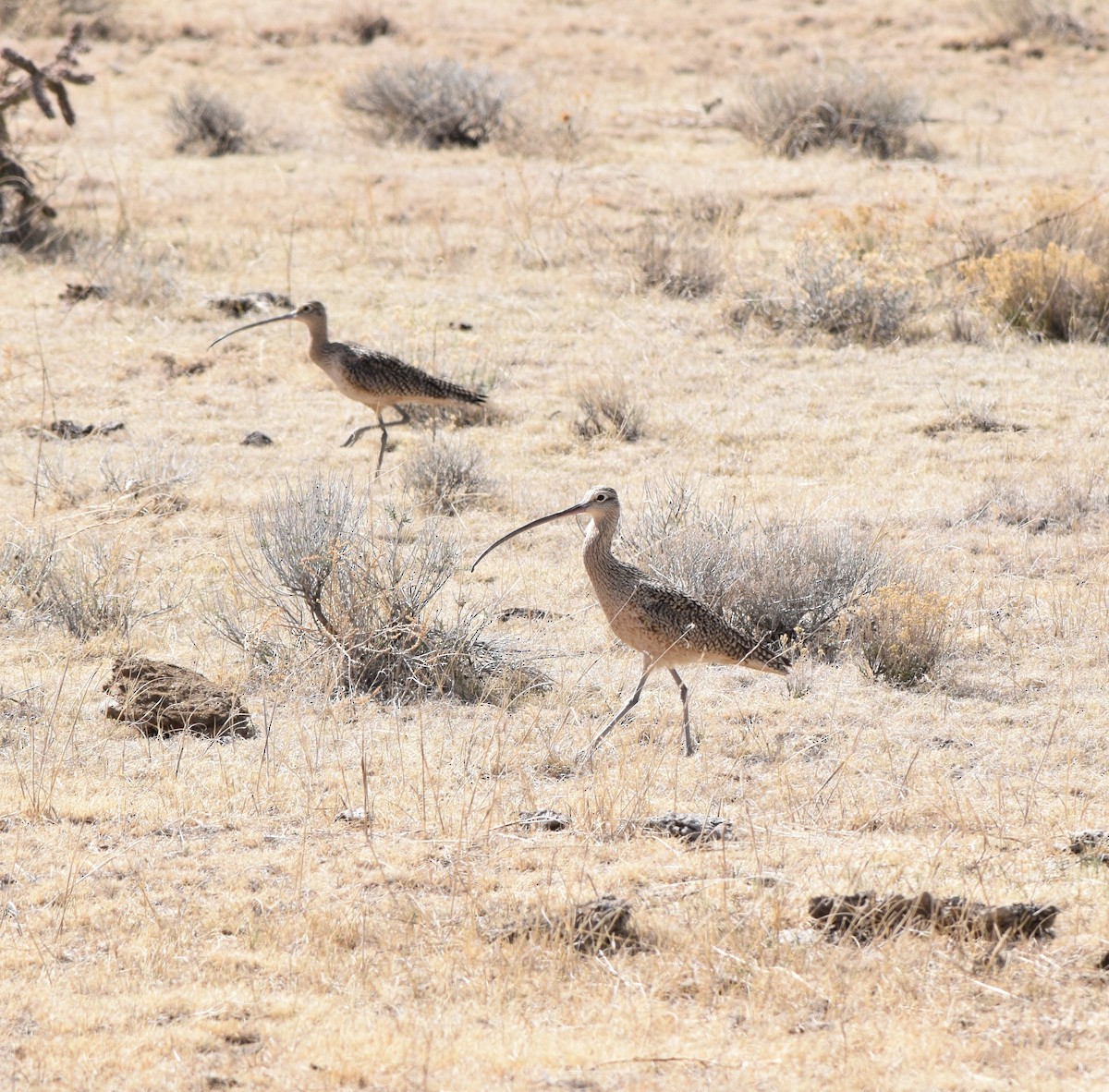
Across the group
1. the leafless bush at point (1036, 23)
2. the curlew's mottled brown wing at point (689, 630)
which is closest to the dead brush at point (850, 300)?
the curlew's mottled brown wing at point (689, 630)

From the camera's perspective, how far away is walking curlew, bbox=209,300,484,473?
35.0 ft

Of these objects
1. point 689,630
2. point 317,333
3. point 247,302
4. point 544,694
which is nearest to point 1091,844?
point 689,630

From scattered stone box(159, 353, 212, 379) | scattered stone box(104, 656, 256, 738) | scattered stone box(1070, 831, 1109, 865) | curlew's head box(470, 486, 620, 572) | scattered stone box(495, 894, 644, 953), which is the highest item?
curlew's head box(470, 486, 620, 572)

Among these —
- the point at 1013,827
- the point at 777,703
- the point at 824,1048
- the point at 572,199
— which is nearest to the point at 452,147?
the point at 572,199

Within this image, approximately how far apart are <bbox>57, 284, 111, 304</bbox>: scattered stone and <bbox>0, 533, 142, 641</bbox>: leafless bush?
5801 millimetres

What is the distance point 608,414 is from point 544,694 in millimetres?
4217

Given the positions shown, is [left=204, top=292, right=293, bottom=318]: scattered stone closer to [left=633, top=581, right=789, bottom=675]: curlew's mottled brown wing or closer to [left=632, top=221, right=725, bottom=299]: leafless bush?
[left=632, top=221, right=725, bottom=299]: leafless bush

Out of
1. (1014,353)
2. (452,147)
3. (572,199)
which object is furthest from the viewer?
(452,147)

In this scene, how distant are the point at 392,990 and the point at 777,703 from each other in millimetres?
3032

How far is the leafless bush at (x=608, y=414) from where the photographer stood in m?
11.0

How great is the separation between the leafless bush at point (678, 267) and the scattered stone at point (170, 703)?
26.6 feet

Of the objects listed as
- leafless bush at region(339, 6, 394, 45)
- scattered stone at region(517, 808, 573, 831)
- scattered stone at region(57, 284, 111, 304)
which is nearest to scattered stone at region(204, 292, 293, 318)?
scattered stone at region(57, 284, 111, 304)

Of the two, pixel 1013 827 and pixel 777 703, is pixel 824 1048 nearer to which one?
pixel 1013 827

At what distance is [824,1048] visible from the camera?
4.24 metres
